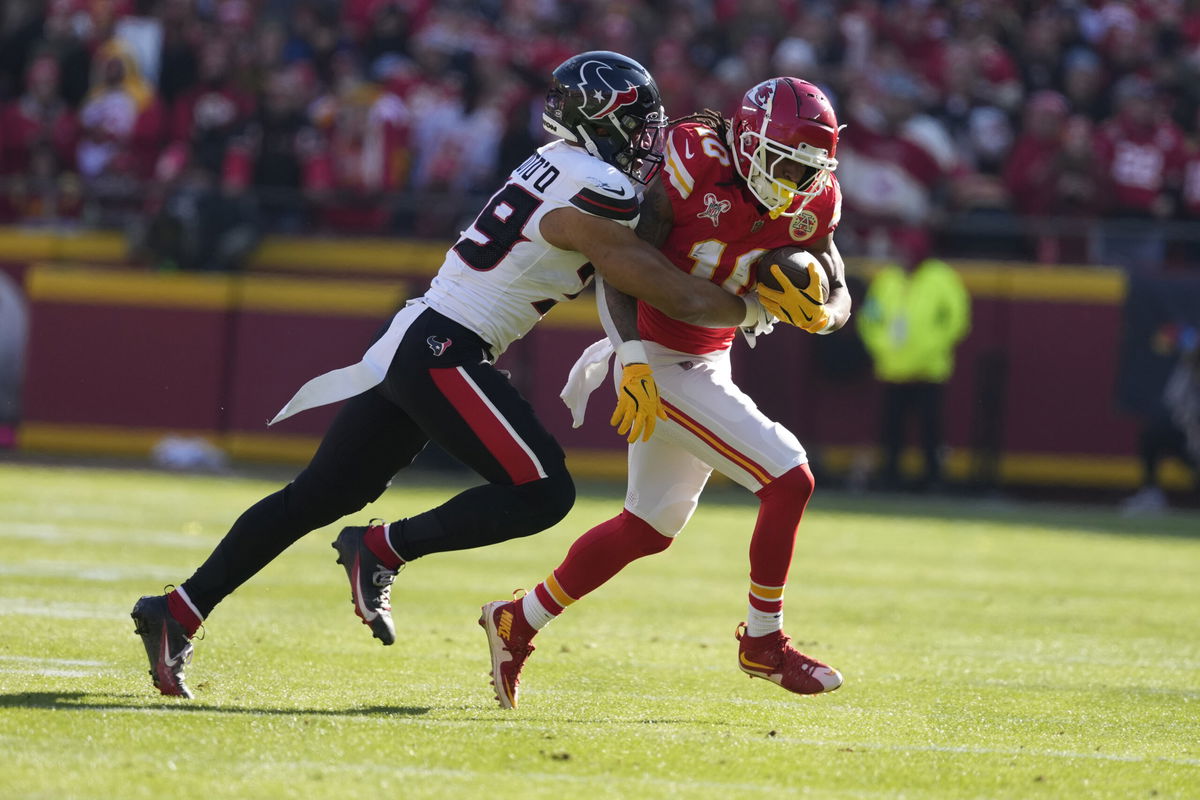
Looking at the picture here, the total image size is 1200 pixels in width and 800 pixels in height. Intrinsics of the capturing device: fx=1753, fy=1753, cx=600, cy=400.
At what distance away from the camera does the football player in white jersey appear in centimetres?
451

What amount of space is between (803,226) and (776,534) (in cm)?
86

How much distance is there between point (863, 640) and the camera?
6.22m

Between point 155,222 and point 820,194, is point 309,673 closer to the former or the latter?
point 820,194

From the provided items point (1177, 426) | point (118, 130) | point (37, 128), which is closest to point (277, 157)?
point (118, 130)

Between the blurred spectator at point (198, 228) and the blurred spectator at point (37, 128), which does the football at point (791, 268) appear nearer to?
the blurred spectator at point (198, 228)

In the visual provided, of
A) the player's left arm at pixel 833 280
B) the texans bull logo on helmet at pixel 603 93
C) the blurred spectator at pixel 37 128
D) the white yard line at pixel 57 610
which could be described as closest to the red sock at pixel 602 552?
the player's left arm at pixel 833 280

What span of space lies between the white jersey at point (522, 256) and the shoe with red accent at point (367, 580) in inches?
25.2

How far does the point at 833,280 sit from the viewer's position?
4898mm

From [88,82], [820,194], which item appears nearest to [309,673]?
[820,194]

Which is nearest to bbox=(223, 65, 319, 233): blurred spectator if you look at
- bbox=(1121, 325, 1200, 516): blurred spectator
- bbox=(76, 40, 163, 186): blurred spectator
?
bbox=(76, 40, 163, 186): blurred spectator

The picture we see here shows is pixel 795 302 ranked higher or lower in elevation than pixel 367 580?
higher

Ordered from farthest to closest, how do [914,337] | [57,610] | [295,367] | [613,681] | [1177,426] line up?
1. [295,367]
2. [914,337]
3. [1177,426]
4. [57,610]
5. [613,681]

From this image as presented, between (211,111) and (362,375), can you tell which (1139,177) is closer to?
(211,111)

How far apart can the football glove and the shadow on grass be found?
0.91 m
